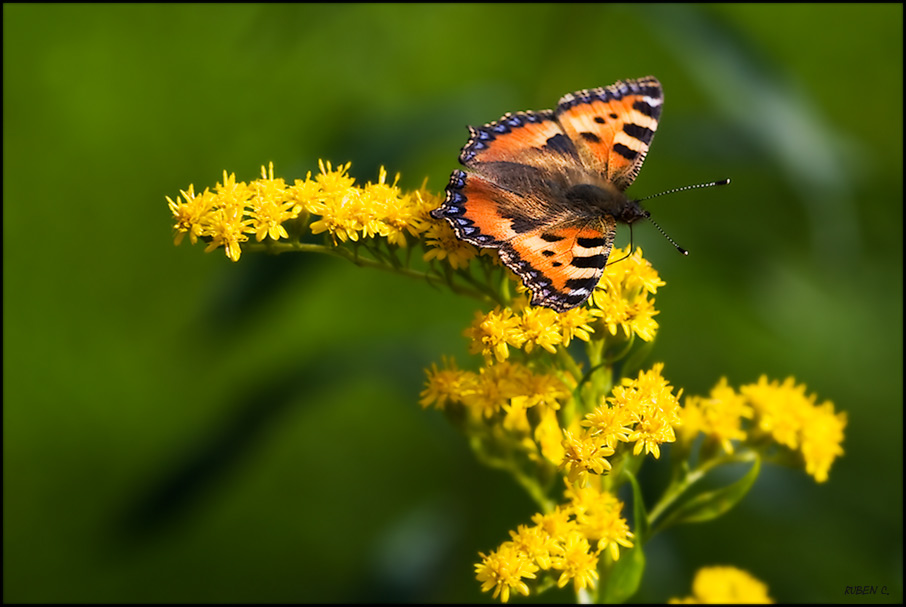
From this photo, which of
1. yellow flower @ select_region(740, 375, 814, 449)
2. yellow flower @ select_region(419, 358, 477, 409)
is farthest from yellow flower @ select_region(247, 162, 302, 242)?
yellow flower @ select_region(740, 375, 814, 449)

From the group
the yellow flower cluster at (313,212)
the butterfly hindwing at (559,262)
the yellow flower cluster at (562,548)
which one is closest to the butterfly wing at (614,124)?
the butterfly hindwing at (559,262)

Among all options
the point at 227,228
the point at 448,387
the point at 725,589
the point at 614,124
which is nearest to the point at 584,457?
the point at 448,387

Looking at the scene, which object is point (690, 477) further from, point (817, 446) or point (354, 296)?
point (354, 296)

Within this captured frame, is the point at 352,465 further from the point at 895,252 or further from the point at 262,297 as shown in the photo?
the point at 895,252

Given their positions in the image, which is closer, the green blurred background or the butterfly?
the butterfly

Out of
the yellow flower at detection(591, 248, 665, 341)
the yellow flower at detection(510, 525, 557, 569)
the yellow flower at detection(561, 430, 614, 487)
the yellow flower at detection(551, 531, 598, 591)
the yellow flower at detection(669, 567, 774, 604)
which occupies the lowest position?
the yellow flower at detection(669, 567, 774, 604)

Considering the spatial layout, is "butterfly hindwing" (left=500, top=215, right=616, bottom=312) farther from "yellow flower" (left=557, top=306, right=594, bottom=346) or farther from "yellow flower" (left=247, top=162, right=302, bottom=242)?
"yellow flower" (left=247, top=162, right=302, bottom=242)
